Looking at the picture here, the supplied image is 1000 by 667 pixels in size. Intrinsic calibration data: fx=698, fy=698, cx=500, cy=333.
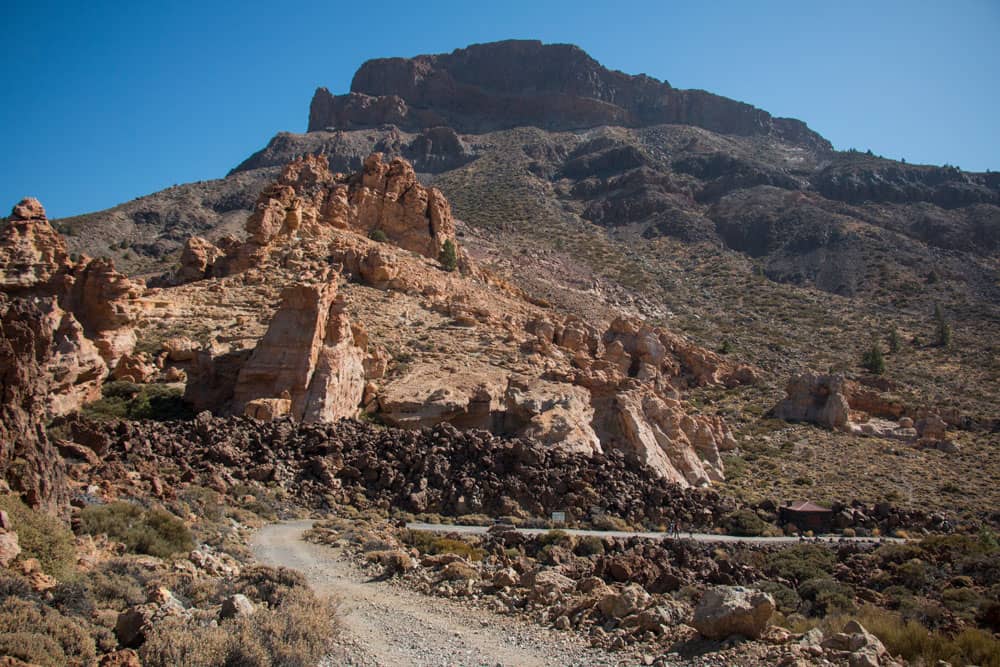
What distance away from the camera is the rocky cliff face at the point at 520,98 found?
526 feet

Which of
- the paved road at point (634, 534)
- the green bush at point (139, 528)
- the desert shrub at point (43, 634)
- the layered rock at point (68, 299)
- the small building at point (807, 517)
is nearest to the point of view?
the desert shrub at point (43, 634)

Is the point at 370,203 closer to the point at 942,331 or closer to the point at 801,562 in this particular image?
the point at 801,562

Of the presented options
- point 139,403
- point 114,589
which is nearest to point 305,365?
point 139,403

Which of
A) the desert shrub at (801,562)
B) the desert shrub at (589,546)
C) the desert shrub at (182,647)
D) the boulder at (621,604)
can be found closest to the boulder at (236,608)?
the desert shrub at (182,647)

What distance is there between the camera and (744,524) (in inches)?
912

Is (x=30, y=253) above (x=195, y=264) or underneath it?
underneath

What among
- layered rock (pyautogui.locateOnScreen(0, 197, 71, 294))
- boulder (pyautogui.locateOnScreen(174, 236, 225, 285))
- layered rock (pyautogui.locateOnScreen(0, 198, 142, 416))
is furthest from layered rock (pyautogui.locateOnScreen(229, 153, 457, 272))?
layered rock (pyautogui.locateOnScreen(0, 198, 142, 416))

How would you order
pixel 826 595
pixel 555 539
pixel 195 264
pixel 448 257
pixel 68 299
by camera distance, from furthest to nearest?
pixel 448 257 → pixel 195 264 → pixel 68 299 → pixel 555 539 → pixel 826 595

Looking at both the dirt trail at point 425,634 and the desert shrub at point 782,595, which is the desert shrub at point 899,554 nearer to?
the desert shrub at point 782,595

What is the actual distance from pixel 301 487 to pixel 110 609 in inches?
432

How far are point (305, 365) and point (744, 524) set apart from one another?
15.5m

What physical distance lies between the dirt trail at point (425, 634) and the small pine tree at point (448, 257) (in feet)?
122

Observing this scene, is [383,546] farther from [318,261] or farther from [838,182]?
[838,182]

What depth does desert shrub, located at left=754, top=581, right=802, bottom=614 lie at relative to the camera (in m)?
13.2
